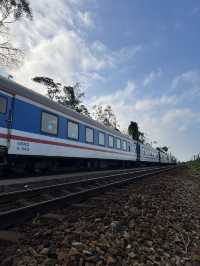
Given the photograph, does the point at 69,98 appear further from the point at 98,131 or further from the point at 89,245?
the point at 89,245

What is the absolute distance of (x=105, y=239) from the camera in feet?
12.2

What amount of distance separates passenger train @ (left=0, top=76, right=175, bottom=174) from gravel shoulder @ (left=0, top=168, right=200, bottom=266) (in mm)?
5079

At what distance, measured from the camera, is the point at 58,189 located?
304 inches

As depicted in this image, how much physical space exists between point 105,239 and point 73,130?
11.1 m

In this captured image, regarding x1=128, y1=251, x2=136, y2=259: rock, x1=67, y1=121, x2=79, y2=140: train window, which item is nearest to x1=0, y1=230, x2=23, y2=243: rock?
x1=128, y1=251, x2=136, y2=259: rock

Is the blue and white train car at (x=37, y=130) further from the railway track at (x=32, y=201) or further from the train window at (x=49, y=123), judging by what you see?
the railway track at (x=32, y=201)

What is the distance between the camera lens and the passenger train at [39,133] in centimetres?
962

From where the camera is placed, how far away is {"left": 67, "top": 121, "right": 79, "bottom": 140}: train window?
14094 millimetres

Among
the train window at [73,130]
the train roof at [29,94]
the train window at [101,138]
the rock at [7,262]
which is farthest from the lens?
the train window at [101,138]

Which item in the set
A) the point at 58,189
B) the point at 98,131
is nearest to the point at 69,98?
the point at 98,131

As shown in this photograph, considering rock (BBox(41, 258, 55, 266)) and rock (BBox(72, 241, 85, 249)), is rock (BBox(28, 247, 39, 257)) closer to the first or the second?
rock (BBox(41, 258, 55, 266))

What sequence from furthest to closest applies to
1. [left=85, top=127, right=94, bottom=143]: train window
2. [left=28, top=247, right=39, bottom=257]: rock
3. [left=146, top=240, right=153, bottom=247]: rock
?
1. [left=85, top=127, right=94, bottom=143]: train window
2. [left=146, top=240, right=153, bottom=247]: rock
3. [left=28, top=247, right=39, bottom=257]: rock

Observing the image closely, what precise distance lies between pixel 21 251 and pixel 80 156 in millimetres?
12451

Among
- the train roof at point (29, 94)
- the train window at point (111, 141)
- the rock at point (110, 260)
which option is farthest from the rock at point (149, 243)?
the train window at point (111, 141)
